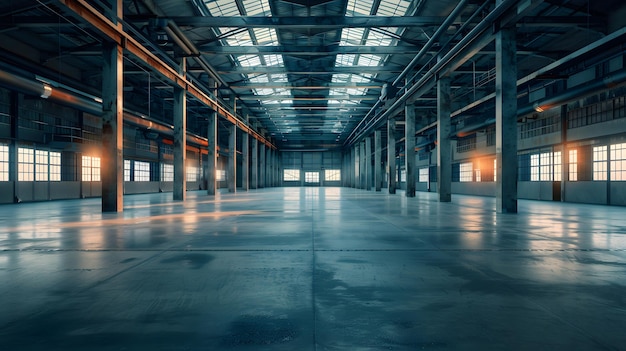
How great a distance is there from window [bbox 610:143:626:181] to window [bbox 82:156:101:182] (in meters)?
29.9

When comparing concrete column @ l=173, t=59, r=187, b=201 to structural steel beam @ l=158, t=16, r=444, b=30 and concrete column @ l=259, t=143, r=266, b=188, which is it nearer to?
structural steel beam @ l=158, t=16, r=444, b=30

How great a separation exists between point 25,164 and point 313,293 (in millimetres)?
22023

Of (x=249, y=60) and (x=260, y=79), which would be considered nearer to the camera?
(x=249, y=60)

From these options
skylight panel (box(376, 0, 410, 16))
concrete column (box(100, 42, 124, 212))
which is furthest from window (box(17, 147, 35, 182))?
skylight panel (box(376, 0, 410, 16))

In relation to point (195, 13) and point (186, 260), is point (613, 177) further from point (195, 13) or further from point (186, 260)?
point (195, 13)

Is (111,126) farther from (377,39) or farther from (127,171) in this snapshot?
(127,171)

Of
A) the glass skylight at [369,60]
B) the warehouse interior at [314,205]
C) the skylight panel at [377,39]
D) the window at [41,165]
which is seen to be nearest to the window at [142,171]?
the warehouse interior at [314,205]

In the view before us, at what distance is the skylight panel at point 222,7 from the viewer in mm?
16266

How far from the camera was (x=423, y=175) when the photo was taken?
4094cm

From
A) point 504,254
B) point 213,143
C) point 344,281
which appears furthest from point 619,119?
point 213,143

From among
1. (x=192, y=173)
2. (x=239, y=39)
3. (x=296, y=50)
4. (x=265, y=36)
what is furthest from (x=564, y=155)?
(x=192, y=173)

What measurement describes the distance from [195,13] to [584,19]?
16.9m

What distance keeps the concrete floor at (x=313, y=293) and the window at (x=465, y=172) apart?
1002 inches

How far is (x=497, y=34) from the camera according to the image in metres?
12.0
